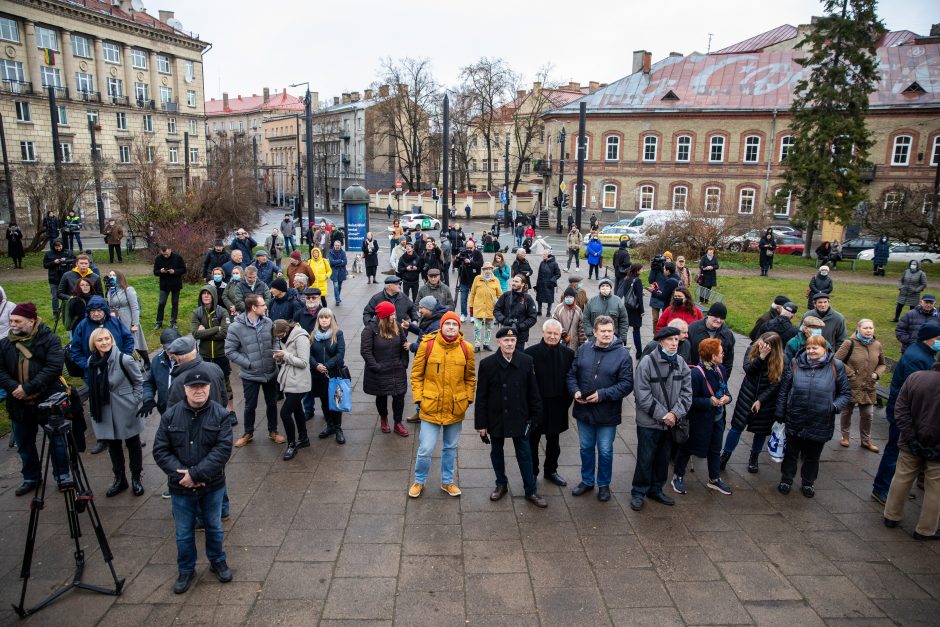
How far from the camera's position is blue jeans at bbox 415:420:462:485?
6.16 m

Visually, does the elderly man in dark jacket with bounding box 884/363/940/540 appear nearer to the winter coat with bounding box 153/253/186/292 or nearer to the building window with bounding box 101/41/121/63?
the winter coat with bounding box 153/253/186/292

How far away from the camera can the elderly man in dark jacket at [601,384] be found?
6.00m

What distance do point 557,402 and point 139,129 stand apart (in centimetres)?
6562

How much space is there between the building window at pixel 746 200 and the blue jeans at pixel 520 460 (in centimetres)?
4455

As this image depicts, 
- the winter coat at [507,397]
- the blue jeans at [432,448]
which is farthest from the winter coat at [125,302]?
the winter coat at [507,397]

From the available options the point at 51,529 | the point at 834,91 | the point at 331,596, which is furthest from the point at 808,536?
the point at 834,91

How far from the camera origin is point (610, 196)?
49.0 metres

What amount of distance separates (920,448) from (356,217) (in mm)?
19611

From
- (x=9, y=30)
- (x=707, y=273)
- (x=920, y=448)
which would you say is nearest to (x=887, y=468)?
(x=920, y=448)

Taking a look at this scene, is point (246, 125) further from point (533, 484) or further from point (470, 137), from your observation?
point (533, 484)

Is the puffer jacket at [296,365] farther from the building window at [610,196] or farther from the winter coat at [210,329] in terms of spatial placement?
the building window at [610,196]

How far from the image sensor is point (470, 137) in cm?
6297

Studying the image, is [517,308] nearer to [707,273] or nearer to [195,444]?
[195,444]

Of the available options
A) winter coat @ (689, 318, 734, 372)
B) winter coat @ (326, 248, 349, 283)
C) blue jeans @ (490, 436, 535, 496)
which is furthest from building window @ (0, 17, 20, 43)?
winter coat @ (689, 318, 734, 372)
